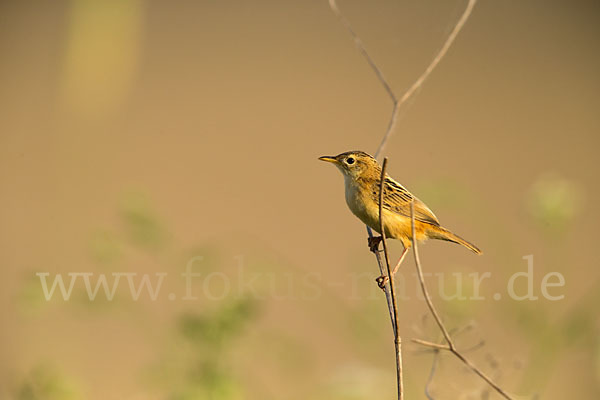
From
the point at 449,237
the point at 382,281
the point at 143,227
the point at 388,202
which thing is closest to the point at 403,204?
the point at 388,202

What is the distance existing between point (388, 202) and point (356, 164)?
236 millimetres

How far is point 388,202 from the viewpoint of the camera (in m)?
3.07

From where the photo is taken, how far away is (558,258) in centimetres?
342

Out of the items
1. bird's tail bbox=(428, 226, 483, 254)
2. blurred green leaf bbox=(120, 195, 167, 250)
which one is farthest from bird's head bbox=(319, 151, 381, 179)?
blurred green leaf bbox=(120, 195, 167, 250)

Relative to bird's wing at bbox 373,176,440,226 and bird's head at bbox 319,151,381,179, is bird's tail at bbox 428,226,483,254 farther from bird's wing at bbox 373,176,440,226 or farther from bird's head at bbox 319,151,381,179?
bird's head at bbox 319,151,381,179

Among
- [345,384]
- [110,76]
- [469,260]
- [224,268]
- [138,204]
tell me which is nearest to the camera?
[345,384]

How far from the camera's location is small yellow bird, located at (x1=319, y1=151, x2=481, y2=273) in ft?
9.52

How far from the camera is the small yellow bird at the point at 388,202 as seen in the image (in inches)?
114

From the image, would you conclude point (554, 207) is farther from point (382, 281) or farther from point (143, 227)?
point (143, 227)

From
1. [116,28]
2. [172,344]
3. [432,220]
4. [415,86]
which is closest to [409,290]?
[432,220]

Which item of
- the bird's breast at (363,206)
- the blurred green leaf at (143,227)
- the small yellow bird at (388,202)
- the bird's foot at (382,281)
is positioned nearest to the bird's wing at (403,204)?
the small yellow bird at (388,202)

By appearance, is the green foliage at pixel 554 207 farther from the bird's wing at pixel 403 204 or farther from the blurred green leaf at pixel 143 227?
the blurred green leaf at pixel 143 227

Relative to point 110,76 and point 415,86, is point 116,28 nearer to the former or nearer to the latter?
point 110,76

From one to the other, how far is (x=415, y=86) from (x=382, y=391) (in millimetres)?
1735
